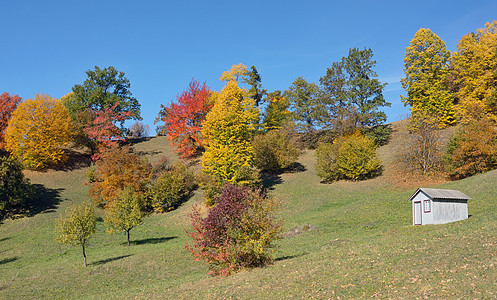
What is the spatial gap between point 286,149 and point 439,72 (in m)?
29.3

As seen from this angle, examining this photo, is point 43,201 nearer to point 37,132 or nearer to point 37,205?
point 37,205

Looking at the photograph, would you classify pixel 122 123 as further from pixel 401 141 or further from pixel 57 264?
pixel 401 141

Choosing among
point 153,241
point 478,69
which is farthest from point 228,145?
point 478,69

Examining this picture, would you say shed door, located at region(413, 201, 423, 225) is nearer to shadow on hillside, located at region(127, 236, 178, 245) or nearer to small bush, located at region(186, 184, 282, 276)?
small bush, located at region(186, 184, 282, 276)

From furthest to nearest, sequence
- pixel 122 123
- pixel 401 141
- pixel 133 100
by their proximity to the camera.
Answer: pixel 133 100 → pixel 122 123 → pixel 401 141

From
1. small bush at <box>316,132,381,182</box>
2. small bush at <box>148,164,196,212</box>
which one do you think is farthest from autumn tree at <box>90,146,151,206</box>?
small bush at <box>316,132,381,182</box>

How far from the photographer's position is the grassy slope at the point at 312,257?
13750mm

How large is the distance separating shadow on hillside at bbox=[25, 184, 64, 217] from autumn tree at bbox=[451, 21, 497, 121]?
197 ft

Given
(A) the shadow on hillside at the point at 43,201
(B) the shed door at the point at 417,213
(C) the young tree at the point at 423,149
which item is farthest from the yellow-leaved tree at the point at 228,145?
(A) the shadow on hillside at the point at 43,201

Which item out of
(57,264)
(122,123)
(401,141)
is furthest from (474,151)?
(122,123)

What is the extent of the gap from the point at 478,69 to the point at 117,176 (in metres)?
57.0

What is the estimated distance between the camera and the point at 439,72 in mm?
58688

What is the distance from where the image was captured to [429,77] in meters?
58.8

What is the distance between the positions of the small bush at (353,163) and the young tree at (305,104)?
52.0 ft
